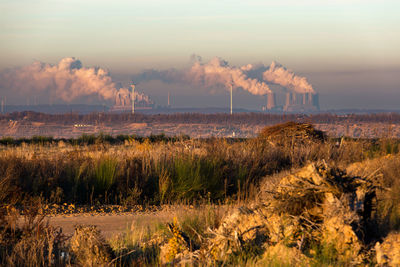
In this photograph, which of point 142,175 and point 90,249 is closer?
point 90,249

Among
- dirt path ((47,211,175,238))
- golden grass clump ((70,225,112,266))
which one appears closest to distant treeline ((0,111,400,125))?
dirt path ((47,211,175,238))

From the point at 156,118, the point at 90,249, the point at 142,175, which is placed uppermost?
the point at 90,249

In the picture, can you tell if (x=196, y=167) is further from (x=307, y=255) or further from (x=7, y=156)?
(x=307, y=255)

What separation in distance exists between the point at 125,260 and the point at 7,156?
8800mm

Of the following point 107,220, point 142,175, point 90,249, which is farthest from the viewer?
point 142,175

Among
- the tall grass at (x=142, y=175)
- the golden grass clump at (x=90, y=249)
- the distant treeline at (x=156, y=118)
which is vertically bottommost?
the distant treeline at (x=156, y=118)

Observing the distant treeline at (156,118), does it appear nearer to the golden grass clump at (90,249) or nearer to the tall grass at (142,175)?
the tall grass at (142,175)

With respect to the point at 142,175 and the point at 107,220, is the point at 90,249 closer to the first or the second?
the point at 107,220

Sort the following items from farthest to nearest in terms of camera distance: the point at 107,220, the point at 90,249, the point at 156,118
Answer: the point at 156,118 → the point at 107,220 → the point at 90,249

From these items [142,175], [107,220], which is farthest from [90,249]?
[142,175]

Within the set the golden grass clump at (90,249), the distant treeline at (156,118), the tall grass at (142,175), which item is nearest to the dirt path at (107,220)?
the tall grass at (142,175)

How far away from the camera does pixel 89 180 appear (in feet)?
43.6

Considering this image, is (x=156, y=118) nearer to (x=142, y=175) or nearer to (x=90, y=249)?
(x=142, y=175)

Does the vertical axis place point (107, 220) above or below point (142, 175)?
below
